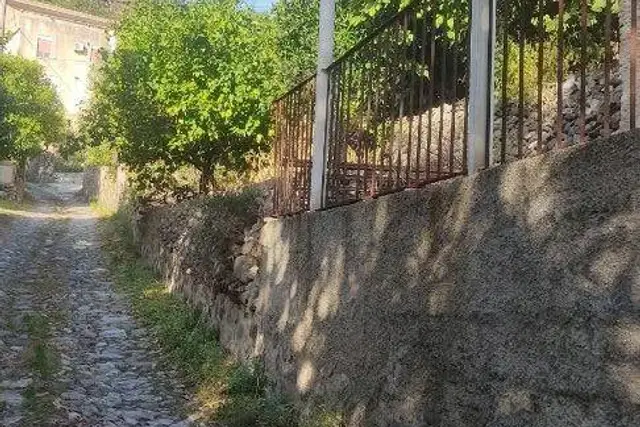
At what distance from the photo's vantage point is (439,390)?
3.04 metres

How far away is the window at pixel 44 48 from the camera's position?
5938 centimetres

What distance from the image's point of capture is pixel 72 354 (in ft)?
25.5

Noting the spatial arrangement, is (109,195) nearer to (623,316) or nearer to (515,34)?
(515,34)

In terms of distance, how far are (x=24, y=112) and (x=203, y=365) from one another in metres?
30.5

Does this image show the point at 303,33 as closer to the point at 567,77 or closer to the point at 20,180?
the point at 567,77

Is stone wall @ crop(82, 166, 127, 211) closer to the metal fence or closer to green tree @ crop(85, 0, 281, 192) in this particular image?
green tree @ crop(85, 0, 281, 192)

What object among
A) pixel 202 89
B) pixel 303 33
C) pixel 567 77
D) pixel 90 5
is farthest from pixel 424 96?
pixel 90 5

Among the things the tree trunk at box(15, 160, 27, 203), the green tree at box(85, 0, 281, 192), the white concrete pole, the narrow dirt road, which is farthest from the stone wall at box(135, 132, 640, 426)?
the tree trunk at box(15, 160, 27, 203)

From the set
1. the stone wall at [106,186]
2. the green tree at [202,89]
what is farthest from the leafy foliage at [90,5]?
the green tree at [202,89]

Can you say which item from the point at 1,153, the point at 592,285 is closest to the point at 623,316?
the point at 592,285

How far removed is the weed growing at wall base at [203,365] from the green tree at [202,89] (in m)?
2.59

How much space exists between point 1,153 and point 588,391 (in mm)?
33793

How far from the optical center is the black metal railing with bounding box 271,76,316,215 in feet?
21.0

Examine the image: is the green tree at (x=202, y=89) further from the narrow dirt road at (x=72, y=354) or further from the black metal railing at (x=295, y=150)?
the black metal railing at (x=295, y=150)
